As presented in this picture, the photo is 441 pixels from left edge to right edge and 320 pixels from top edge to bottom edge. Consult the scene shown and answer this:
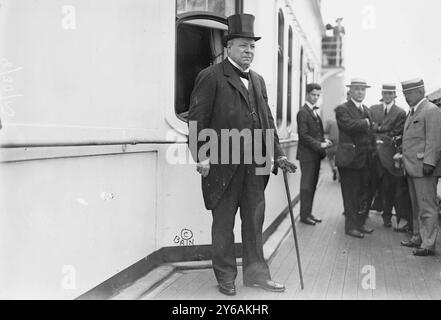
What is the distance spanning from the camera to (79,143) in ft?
12.2

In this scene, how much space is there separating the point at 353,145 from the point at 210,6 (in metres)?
2.66

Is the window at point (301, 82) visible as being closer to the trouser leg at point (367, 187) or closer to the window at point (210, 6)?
the trouser leg at point (367, 187)

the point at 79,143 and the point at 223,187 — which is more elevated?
the point at 79,143

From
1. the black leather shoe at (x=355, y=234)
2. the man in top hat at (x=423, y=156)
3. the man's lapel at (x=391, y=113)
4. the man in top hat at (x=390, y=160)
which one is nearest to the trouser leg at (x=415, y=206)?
the man in top hat at (x=423, y=156)

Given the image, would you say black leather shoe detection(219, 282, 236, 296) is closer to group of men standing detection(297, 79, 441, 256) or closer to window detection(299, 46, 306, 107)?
group of men standing detection(297, 79, 441, 256)

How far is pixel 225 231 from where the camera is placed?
451cm

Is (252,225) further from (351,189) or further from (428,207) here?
(351,189)

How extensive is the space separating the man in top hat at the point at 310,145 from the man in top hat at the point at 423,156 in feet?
5.94

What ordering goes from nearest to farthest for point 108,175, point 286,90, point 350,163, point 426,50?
1. point 108,175
2. point 350,163
3. point 426,50
4. point 286,90

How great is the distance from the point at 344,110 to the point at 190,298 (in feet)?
11.9

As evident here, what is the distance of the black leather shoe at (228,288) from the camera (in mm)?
4445

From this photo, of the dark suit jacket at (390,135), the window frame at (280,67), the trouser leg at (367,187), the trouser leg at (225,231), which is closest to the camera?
the trouser leg at (225,231)

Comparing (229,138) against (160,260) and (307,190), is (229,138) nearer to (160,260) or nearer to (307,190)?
(160,260)

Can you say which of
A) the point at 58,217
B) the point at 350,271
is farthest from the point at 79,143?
the point at 350,271
